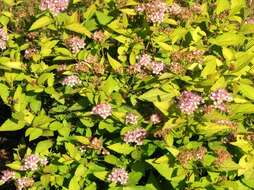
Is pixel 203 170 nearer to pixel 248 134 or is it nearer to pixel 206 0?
pixel 248 134

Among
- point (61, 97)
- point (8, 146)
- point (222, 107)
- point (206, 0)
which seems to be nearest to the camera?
point (222, 107)

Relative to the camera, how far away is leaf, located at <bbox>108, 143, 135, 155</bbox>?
10.7ft

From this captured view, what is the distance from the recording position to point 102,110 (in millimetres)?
3186

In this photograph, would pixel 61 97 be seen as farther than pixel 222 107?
Yes

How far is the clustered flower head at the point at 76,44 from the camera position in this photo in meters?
3.43

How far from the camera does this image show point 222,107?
299 centimetres

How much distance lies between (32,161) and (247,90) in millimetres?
1296

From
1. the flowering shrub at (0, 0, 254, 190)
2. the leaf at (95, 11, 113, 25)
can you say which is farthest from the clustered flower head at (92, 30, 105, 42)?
the leaf at (95, 11, 113, 25)

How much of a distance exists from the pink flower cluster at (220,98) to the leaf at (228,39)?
519 millimetres

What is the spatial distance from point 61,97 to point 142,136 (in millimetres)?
595

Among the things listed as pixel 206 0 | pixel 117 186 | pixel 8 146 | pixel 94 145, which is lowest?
pixel 8 146

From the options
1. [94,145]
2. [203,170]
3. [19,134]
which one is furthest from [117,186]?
[19,134]

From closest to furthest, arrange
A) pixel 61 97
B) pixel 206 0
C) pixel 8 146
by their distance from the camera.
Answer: pixel 61 97 → pixel 206 0 → pixel 8 146

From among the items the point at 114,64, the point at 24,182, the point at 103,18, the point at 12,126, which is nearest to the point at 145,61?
the point at 114,64
